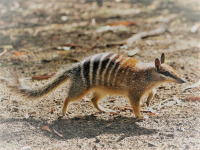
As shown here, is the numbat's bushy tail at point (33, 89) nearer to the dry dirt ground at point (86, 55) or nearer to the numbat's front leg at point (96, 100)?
the dry dirt ground at point (86, 55)

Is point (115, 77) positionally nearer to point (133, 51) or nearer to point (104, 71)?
point (104, 71)

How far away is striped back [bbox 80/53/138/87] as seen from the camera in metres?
3.89

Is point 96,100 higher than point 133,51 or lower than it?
lower

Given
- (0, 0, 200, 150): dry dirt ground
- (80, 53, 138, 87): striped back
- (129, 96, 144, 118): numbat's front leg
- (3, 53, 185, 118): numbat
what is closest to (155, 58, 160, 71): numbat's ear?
(3, 53, 185, 118): numbat

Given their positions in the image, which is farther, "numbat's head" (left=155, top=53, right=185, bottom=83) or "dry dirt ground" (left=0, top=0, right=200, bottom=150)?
"numbat's head" (left=155, top=53, right=185, bottom=83)

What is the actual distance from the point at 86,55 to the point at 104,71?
2.23 metres

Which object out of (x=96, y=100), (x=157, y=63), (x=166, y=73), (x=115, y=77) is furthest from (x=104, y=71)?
(x=166, y=73)

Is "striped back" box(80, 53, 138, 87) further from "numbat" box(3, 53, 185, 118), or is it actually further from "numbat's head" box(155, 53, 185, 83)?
"numbat's head" box(155, 53, 185, 83)

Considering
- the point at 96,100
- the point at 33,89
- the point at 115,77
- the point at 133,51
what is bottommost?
the point at 96,100

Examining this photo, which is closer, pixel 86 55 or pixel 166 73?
pixel 166 73

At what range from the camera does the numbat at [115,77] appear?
152 inches

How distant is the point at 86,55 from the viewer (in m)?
6.06

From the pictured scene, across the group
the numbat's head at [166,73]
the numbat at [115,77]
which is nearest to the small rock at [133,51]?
the numbat at [115,77]

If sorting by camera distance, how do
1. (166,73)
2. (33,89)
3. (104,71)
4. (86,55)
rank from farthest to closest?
(86,55)
(33,89)
(104,71)
(166,73)
